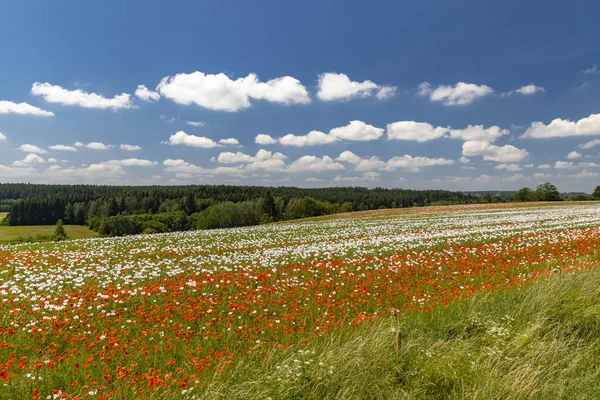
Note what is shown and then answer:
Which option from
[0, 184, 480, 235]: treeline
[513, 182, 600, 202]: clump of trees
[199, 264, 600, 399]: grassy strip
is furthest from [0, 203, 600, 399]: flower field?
[513, 182, 600, 202]: clump of trees

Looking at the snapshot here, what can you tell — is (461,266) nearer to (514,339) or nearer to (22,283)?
(514,339)

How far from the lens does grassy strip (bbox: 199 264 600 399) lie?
4.24m

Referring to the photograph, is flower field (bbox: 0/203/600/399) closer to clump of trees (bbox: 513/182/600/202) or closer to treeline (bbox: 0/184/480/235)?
treeline (bbox: 0/184/480/235)

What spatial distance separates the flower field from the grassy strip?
57 centimetres

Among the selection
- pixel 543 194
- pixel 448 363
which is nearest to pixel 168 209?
pixel 448 363

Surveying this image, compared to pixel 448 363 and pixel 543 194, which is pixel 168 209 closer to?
pixel 448 363

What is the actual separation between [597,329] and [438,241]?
43.9 ft

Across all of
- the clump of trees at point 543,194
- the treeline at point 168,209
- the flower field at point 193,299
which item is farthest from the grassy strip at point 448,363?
the clump of trees at point 543,194

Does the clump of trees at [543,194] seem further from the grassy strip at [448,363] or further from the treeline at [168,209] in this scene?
the grassy strip at [448,363]

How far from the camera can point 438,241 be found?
1912 cm

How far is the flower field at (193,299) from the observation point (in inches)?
204

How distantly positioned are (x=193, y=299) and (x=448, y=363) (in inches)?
251

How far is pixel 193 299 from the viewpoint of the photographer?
28.8 feet

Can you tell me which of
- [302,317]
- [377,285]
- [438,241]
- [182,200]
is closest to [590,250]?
[438,241]
